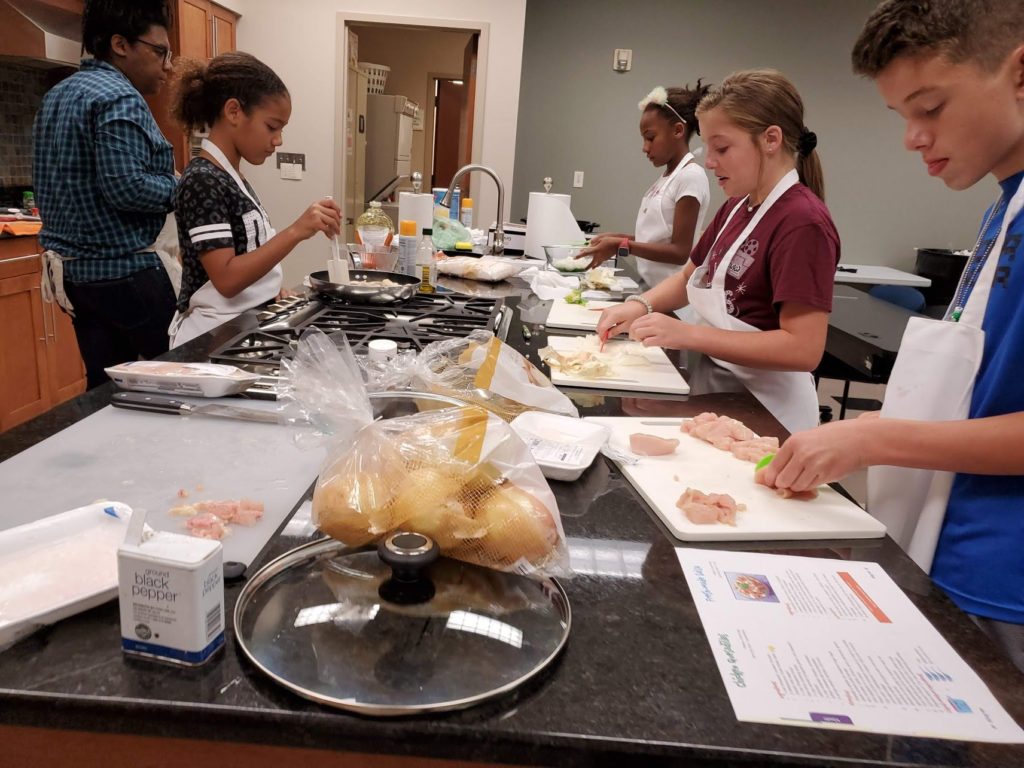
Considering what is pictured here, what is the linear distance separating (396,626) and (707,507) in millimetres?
464

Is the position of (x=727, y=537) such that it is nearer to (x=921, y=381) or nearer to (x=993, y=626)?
(x=993, y=626)

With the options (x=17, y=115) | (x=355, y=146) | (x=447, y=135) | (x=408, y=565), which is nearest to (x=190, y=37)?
(x=17, y=115)

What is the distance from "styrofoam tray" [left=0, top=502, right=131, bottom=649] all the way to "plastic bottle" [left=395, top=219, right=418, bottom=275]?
186 cm

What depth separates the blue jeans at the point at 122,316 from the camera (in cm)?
225

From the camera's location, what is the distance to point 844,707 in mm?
609

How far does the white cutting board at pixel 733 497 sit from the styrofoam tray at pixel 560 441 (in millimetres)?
50

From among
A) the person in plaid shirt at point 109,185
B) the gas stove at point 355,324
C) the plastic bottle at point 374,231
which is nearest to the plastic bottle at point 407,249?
the plastic bottle at point 374,231

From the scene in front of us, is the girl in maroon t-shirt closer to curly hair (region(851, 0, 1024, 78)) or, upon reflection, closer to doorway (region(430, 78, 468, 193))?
curly hair (region(851, 0, 1024, 78))

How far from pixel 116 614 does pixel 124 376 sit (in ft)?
A: 2.28

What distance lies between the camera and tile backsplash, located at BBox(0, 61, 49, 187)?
4012 mm

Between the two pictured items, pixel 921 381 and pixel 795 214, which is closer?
pixel 921 381

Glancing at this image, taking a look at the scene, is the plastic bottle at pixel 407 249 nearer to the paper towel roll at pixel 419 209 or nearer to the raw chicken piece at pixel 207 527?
the paper towel roll at pixel 419 209

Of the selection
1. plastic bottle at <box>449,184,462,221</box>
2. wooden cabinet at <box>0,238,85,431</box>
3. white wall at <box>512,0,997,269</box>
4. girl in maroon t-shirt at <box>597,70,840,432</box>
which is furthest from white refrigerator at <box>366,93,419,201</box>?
girl in maroon t-shirt at <box>597,70,840,432</box>

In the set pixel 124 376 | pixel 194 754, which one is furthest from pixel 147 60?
pixel 194 754
